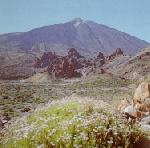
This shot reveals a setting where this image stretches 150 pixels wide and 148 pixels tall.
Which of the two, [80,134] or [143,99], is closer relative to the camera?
[80,134]

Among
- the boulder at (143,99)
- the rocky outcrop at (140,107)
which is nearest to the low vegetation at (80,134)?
the rocky outcrop at (140,107)

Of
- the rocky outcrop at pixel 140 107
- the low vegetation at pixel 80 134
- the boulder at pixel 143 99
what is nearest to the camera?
the low vegetation at pixel 80 134

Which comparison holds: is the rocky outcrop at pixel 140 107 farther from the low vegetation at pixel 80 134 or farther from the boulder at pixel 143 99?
the low vegetation at pixel 80 134

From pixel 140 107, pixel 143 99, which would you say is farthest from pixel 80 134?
pixel 143 99

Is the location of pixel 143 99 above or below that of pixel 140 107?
above

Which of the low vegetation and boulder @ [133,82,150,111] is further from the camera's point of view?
boulder @ [133,82,150,111]

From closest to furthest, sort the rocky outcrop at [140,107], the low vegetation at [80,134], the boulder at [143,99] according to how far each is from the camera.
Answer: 1. the low vegetation at [80,134]
2. the rocky outcrop at [140,107]
3. the boulder at [143,99]

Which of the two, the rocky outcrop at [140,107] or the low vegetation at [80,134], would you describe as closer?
the low vegetation at [80,134]

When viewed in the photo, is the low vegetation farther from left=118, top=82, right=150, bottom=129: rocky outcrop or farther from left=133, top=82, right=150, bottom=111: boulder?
left=133, top=82, right=150, bottom=111: boulder

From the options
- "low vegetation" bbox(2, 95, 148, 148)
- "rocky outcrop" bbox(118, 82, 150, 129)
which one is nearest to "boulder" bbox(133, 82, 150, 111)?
"rocky outcrop" bbox(118, 82, 150, 129)

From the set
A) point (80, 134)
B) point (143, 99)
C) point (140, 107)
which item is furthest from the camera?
point (143, 99)

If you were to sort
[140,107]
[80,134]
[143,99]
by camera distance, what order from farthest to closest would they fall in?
[143,99] < [140,107] < [80,134]

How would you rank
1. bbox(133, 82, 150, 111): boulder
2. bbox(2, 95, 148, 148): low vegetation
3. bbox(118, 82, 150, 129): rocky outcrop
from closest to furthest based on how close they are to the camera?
1. bbox(2, 95, 148, 148): low vegetation
2. bbox(118, 82, 150, 129): rocky outcrop
3. bbox(133, 82, 150, 111): boulder

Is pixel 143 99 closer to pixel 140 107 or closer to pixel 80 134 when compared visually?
pixel 140 107
